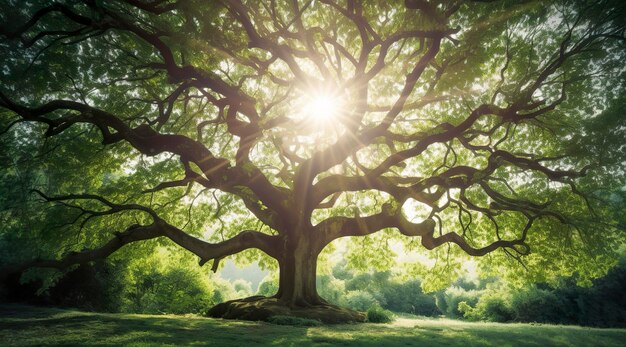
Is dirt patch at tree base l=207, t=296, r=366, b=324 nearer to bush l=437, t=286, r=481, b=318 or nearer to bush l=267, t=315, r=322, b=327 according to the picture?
bush l=267, t=315, r=322, b=327

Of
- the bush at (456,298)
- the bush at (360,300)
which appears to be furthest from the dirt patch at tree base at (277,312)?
the bush at (456,298)

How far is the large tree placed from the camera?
1066 cm

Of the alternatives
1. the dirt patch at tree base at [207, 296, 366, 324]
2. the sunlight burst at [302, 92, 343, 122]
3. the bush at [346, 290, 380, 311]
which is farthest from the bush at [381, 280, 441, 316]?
the sunlight burst at [302, 92, 343, 122]

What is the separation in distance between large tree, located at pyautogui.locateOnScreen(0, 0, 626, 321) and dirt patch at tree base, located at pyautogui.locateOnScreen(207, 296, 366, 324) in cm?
12

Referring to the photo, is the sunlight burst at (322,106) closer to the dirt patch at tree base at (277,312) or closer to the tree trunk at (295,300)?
the tree trunk at (295,300)

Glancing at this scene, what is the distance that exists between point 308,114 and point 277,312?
842 cm

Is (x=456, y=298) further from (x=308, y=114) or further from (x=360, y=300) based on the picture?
(x=308, y=114)

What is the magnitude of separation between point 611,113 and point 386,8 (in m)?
9.18

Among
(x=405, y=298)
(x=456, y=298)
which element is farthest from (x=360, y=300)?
(x=456, y=298)

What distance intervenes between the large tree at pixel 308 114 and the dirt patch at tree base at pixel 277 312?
124 mm

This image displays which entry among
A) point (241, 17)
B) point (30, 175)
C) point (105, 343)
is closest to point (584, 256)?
point (241, 17)

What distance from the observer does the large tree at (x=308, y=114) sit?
10.7 meters

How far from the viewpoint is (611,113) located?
41.5ft

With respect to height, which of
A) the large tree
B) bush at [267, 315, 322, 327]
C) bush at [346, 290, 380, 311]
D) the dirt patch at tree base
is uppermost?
the large tree
